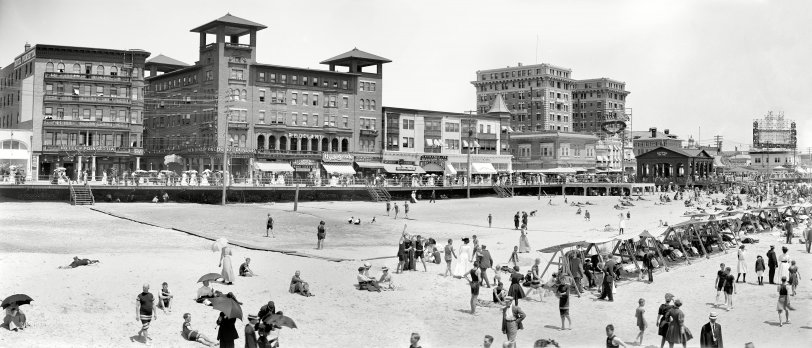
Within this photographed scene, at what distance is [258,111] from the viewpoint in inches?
3073

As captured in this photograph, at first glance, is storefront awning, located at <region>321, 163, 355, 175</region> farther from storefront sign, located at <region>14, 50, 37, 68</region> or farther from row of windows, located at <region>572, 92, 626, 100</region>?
row of windows, located at <region>572, 92, 626, 100</region>

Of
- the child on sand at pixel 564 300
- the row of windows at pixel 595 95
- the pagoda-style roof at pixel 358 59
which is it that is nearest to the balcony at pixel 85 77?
the pagoda-style roof at pixel 358 59

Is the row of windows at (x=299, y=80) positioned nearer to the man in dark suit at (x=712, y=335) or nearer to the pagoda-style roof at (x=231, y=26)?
the pagoda-style roof at (x=231, y=26)

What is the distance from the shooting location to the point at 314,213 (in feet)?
187

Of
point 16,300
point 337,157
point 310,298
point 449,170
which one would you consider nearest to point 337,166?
point 337,157

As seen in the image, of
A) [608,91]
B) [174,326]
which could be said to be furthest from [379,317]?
[608,91]

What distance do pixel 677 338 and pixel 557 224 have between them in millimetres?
38681

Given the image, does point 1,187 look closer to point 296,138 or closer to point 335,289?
point 296,138

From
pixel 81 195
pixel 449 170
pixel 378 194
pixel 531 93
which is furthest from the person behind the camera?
pixel 531 93

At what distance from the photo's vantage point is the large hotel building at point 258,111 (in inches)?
3001

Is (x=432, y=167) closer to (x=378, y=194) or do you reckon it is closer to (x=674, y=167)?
(x=378, y=194)

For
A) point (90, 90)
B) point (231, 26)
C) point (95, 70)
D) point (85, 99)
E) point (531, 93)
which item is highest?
point (531, 93)

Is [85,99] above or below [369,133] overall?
above

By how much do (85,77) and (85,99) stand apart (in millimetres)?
2110
